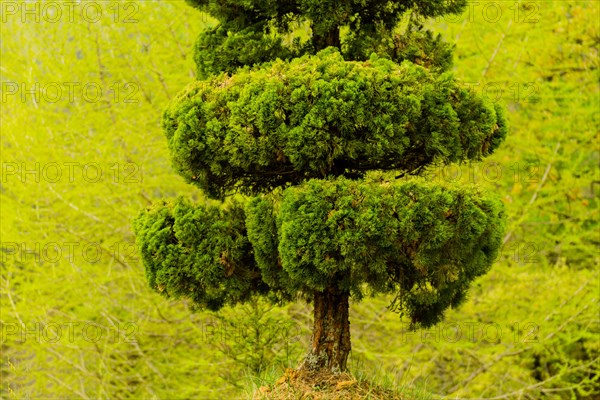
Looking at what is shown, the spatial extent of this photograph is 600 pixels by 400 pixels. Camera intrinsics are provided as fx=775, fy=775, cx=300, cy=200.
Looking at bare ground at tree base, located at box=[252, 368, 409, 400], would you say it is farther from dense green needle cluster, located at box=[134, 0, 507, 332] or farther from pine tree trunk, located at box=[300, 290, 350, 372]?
dense green needle cluster, located at box=[134, 0, 507, 332]

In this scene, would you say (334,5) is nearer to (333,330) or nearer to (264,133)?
(264,133)

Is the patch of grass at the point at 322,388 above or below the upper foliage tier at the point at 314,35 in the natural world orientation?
below

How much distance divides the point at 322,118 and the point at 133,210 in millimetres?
4545

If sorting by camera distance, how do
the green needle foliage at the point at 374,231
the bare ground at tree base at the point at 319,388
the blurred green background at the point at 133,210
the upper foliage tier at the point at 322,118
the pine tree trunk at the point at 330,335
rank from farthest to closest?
the blurred green background at the point at 133,210 < the pine tree trunk at the point at 330,335 < the bare ground at tree base at the point at 319,388 < the upper foliage tier at the point at 322,118 < the green needle foliage at the point at 374,231

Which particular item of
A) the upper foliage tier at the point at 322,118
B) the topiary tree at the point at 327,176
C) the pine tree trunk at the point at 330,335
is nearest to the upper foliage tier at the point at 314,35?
the topiary tree at the point at 327,176

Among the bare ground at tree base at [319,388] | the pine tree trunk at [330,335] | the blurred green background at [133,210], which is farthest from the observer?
the blurred green background at [133,210]

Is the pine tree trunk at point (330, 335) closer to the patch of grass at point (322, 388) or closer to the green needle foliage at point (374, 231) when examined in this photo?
the patch of grass at point (322, 388)

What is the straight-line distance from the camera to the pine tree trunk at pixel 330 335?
17.3 ft

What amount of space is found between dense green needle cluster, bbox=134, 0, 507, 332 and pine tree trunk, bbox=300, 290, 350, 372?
0.18 meters

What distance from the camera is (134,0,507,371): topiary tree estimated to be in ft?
14.8

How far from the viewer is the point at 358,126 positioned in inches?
183

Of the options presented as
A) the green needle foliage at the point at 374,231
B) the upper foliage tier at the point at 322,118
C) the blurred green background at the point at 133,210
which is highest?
Answer: the upper foliage tier at the point at 322,118

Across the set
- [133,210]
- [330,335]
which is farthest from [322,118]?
[133,210]

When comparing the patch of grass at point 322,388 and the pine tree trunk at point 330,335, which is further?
the pine tree trunk at point 330,335
